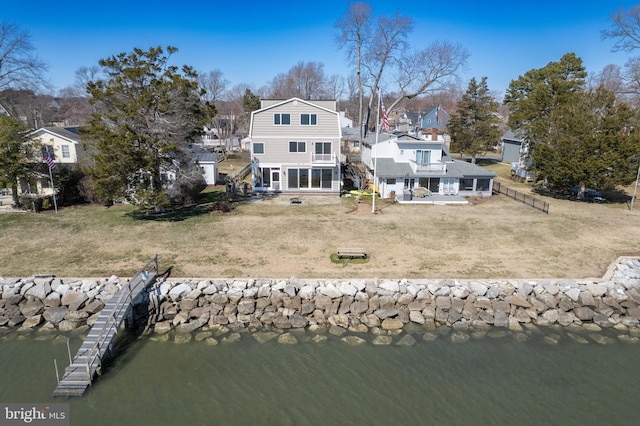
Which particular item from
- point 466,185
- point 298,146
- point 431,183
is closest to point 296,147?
point 298,146

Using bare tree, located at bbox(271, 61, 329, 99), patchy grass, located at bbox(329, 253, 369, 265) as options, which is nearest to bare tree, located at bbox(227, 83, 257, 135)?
bare tree, located at bbox(271, 61, 329, 99)

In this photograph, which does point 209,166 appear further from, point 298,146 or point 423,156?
point 423,156

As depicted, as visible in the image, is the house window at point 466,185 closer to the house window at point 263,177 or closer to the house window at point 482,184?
the house window at point 482,184

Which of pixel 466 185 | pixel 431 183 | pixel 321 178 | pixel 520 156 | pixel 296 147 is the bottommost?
pixel 466 185

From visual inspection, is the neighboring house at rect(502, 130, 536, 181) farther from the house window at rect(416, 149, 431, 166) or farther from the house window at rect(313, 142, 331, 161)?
the house window at rect(313, 142, 331, 161)

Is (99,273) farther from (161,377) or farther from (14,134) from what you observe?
(14,134)

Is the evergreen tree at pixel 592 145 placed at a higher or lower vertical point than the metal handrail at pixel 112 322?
higher

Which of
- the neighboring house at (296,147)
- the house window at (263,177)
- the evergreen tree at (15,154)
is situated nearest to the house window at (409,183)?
the neighboring house at (296,147)
